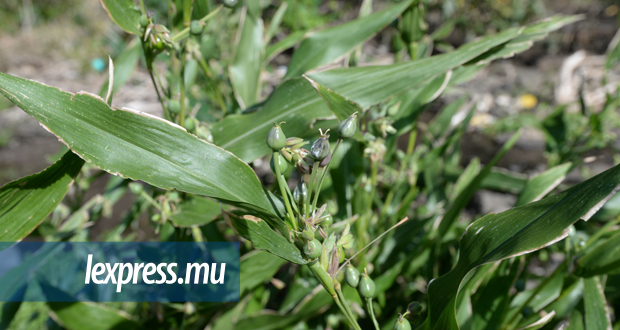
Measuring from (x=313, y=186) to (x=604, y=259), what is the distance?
44 centimetres

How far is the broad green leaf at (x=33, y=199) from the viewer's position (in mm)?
582

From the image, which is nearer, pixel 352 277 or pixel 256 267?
pixel 352 277

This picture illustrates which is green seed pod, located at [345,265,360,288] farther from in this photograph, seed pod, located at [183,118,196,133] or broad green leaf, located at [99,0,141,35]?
broad green leaf, located at [99,0,141,35]

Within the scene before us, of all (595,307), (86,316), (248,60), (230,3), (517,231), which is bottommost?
(595,307)

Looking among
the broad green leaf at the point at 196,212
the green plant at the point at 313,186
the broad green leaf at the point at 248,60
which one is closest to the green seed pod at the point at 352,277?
the green plant at the point at 313,186

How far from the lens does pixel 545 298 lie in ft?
2.88

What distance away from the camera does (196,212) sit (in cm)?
67

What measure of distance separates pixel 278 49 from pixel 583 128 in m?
0.84

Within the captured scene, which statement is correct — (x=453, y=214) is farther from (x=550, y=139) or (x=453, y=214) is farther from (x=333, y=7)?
(x=333, y=7)

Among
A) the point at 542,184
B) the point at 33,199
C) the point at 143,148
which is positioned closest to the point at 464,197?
the point at 542,184

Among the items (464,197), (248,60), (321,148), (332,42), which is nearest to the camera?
(321,148)

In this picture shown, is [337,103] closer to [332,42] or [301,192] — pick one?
[301,192]

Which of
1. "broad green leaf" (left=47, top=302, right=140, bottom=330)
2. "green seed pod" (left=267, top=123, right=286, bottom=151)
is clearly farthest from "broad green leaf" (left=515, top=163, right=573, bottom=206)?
"broad green leaf" (left=47, top=302, right=140, bottom=330)

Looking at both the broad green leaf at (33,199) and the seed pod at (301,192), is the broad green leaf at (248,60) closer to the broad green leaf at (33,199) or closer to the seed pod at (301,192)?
the broad green leaf at (33,199)
